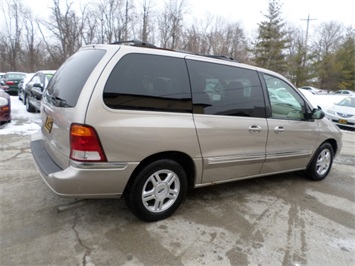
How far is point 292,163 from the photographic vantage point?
408 cm

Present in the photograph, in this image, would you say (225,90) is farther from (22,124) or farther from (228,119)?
(22,124)

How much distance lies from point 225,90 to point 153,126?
1.14m

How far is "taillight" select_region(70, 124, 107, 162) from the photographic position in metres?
2.30

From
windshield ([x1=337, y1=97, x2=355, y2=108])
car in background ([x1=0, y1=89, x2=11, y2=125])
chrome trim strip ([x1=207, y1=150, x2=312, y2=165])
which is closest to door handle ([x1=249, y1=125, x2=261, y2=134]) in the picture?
chrome trim strip ([x1=207, y1=150, x2=312, y2=165])

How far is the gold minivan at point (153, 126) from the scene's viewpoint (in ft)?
7.82

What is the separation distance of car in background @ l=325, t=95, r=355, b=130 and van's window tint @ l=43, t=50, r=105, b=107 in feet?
35.2

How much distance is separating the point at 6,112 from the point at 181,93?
6.47 metres

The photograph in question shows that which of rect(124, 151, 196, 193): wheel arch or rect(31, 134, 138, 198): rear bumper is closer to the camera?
rect(31, 134, 138, 198): rear bumper

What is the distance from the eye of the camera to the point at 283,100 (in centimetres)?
397

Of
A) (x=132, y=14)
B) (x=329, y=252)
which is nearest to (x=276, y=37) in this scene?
Result: (x=132, y=14)

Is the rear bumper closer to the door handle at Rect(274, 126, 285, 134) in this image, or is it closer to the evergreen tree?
the door handle at Rect(274, 126, 285, 134)

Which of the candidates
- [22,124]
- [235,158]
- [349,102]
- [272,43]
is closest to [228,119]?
[235,158]

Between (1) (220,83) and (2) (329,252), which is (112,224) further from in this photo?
(2) (329,252)

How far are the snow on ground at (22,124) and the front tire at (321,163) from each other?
6.30 meters
